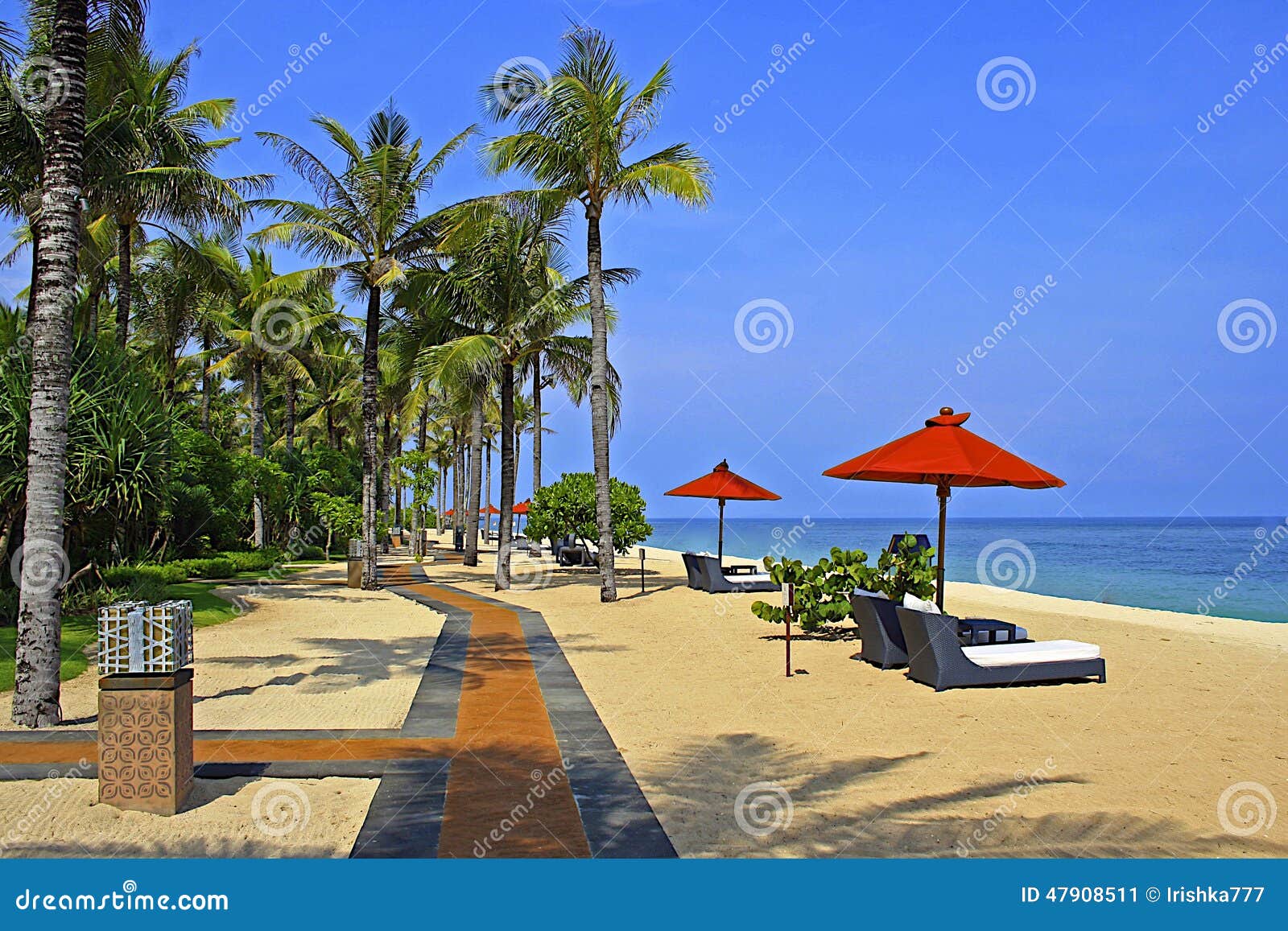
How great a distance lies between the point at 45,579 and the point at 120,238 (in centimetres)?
1302

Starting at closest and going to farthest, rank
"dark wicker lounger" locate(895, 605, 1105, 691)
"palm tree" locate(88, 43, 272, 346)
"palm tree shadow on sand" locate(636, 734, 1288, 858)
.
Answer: "palm tree shadow on sand" locate(636, 734, 1288, 858), "dark wicker lounger" locate(895, 605, 1105, 691), "palm tree" locate(88, 43, 272, 346)

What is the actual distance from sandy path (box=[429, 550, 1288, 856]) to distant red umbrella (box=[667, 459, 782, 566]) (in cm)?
778

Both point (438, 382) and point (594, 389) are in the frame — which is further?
point (438, 382)

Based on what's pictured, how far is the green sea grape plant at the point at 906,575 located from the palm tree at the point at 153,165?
44.1 feet

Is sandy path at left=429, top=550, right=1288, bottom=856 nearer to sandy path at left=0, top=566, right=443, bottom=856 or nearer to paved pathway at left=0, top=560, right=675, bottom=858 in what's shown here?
paved pathway at left=0, top=560, right=675, bottom=858

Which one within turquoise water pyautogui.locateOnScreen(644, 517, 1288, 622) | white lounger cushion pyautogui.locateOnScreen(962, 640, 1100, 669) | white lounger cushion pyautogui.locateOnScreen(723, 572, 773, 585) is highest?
white lounger cushion pyautogui.locateOnScreen(962, 640, 1100, 669)

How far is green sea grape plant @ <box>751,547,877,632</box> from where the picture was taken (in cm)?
1238

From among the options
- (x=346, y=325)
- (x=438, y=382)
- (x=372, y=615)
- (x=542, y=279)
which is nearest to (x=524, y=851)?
(x=372, y=615)

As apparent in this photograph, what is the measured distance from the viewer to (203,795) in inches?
228

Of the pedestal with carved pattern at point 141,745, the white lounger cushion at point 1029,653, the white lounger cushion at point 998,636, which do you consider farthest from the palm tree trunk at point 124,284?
the white lounger cushion at point 1029,653

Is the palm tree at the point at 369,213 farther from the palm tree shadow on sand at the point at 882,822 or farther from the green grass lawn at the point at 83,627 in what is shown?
the palm tree shadow on sand at the point at 882,822

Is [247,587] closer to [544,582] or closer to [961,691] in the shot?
[544,582]

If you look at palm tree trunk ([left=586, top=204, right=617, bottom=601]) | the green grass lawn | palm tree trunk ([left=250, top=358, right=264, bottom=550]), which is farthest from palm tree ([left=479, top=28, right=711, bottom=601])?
palm tree trunk ([left=250, top=358, right=264, bottom=550])

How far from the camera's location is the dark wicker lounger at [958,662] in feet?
30.2
